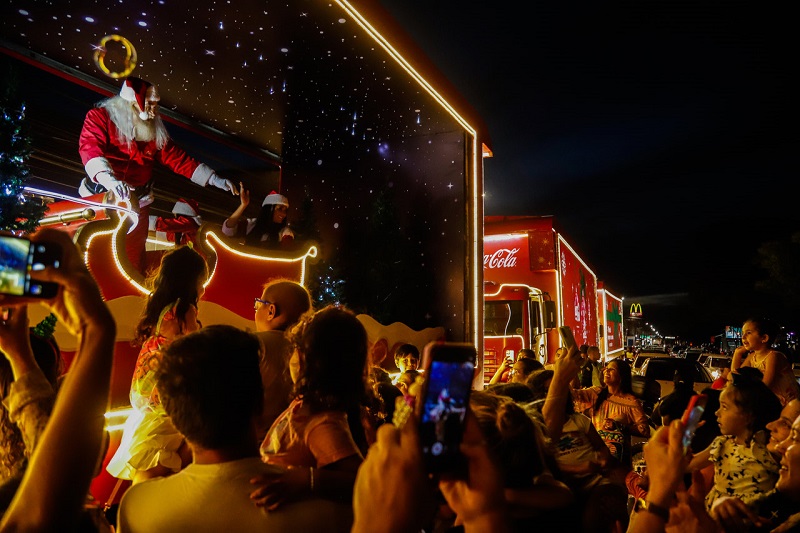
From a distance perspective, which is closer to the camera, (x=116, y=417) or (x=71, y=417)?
(x=71, y=417)

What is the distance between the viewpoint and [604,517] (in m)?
2.23

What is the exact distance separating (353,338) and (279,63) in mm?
6169

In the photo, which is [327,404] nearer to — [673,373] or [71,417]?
[71,417]

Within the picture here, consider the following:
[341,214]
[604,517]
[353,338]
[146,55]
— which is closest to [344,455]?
[353,338]

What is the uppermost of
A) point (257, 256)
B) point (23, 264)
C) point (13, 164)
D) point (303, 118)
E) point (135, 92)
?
point (303, 118)

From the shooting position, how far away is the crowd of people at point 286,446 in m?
1.06

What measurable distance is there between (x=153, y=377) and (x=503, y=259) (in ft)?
38.5

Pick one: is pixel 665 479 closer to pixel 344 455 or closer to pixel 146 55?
pixel 344 455

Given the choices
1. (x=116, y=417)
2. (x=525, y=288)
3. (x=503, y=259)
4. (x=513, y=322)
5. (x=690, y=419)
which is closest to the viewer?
(x=690, y=419)

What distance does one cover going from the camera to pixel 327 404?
6.68 feet

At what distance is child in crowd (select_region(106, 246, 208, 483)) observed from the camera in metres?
2.37

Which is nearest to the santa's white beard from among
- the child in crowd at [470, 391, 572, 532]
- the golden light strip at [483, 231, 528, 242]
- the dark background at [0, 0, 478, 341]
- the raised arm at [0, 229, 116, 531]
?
the dark background at [0, 0, 478, 341]

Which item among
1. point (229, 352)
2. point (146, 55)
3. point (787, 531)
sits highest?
point (146, 55)

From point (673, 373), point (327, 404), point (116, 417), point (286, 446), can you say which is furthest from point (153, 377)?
point (673, 373)
